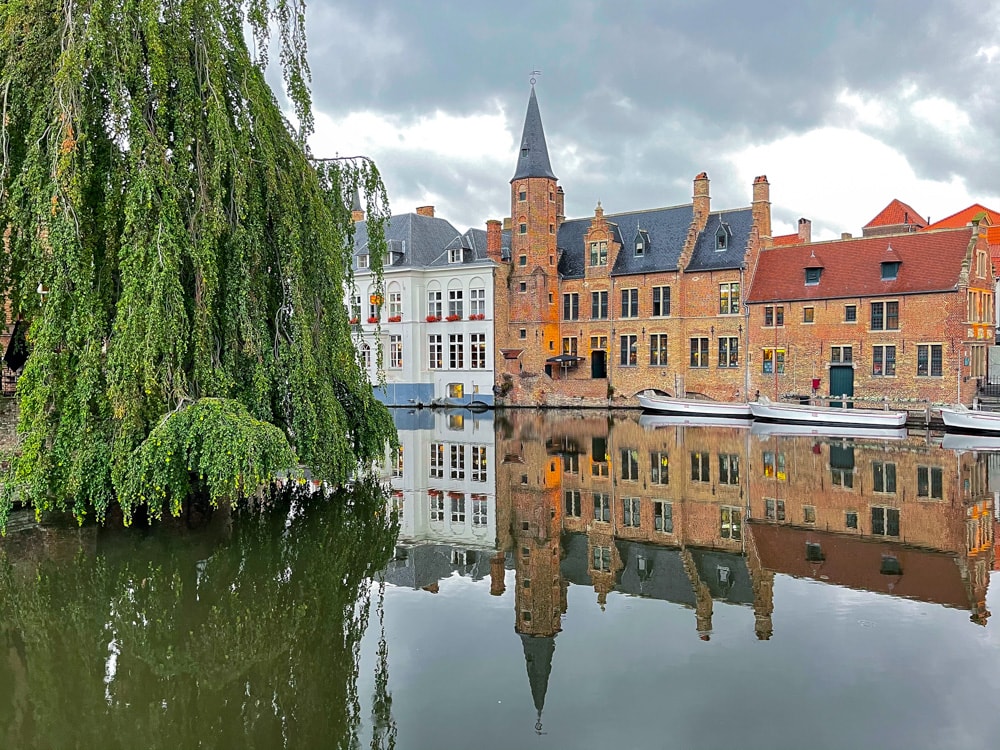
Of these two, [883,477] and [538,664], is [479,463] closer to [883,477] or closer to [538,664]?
[883,477]

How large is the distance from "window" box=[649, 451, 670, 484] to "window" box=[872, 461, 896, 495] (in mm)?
4077

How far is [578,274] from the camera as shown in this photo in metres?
36.8

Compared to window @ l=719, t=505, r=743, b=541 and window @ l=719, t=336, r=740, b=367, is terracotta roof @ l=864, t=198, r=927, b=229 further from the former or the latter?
window @ l=719, t=505, r=743, b=541

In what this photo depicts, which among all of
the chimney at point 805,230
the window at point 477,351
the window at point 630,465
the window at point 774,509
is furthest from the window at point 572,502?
the chimney at point 805,230

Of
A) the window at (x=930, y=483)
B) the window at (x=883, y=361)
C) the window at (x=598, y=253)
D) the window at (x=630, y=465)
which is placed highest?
the window at (x=598, y=253)

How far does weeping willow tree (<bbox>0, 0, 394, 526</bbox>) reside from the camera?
29.5 feet

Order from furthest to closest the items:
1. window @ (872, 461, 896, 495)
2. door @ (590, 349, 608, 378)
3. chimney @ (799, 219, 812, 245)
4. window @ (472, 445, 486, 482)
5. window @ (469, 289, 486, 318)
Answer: window @ (469, 289, 486, 318) → door @ (590, 349, 608, 378) → chimney @ (799, 219, 812, 245) → window @ (472, 445, 486, 482) → window @ (872, 461, 896, 495)

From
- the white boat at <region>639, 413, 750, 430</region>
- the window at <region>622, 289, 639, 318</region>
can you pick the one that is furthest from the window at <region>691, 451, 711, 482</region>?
the window at <region>622, 289, 639, 318</region>

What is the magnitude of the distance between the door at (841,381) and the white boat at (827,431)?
3.85 metres

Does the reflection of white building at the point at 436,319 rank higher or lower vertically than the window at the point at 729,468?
higher

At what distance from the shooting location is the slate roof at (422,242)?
38.0m

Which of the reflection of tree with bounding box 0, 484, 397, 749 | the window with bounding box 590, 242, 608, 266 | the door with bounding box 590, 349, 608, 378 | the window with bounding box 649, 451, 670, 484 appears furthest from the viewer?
the door with bounding box 590, 349, 608, 378

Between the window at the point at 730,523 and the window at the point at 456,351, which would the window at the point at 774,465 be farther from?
the window at the point at 456,351

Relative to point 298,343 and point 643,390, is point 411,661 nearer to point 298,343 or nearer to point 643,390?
point 298,343
